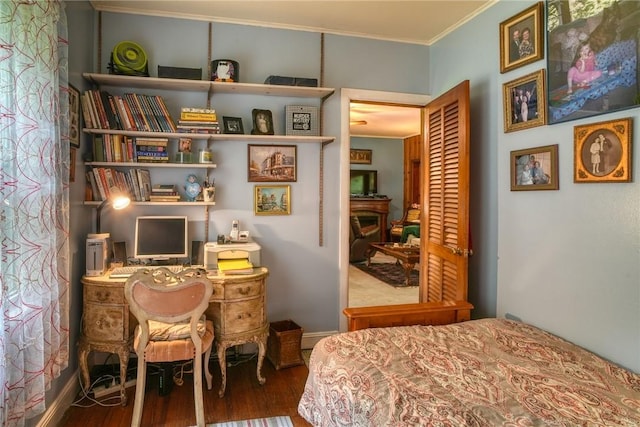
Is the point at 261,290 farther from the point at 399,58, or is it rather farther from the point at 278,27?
the point at 399,58

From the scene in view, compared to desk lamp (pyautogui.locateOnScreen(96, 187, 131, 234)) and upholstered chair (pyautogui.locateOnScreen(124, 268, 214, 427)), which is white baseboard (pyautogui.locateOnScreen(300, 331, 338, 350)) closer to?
upholstered chair (pyautogui.locateOnScreen(124, 268, 214, 427))

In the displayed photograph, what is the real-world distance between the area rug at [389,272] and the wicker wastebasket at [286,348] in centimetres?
291

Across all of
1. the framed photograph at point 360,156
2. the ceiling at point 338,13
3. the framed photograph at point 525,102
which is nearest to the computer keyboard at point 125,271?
the ceiling at point 338,13

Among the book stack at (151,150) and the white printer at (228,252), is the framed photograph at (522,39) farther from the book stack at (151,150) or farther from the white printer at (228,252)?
the book stack at (151,150)

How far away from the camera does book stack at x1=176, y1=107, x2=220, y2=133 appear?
2.72m

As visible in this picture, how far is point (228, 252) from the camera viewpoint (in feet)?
8.81

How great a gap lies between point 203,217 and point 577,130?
243 centimetres

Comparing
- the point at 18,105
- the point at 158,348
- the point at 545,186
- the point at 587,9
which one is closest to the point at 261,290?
the point at 158,348

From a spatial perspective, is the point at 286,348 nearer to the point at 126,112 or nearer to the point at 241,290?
the point at 241,290

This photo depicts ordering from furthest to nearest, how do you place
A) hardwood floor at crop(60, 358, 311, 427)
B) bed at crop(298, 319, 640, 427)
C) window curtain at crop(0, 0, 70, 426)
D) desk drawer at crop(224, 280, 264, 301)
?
1. desk drawer at crop(224, 280, 264, 301)
2. hardwood floor at crop(60, 358, 311, 427)
3. window curtain at crop(0, 0, 70, 426)
4. bed at crop(298, 319, 640, 427)

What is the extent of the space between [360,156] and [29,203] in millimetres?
7417

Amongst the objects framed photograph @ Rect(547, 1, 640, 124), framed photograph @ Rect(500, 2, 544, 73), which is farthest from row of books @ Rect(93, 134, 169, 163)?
framed photograph @ Rect(547, 1, 640, 124)

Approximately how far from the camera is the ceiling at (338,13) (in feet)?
8.77

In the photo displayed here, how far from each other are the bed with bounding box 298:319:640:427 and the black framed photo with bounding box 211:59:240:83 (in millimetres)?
1942
